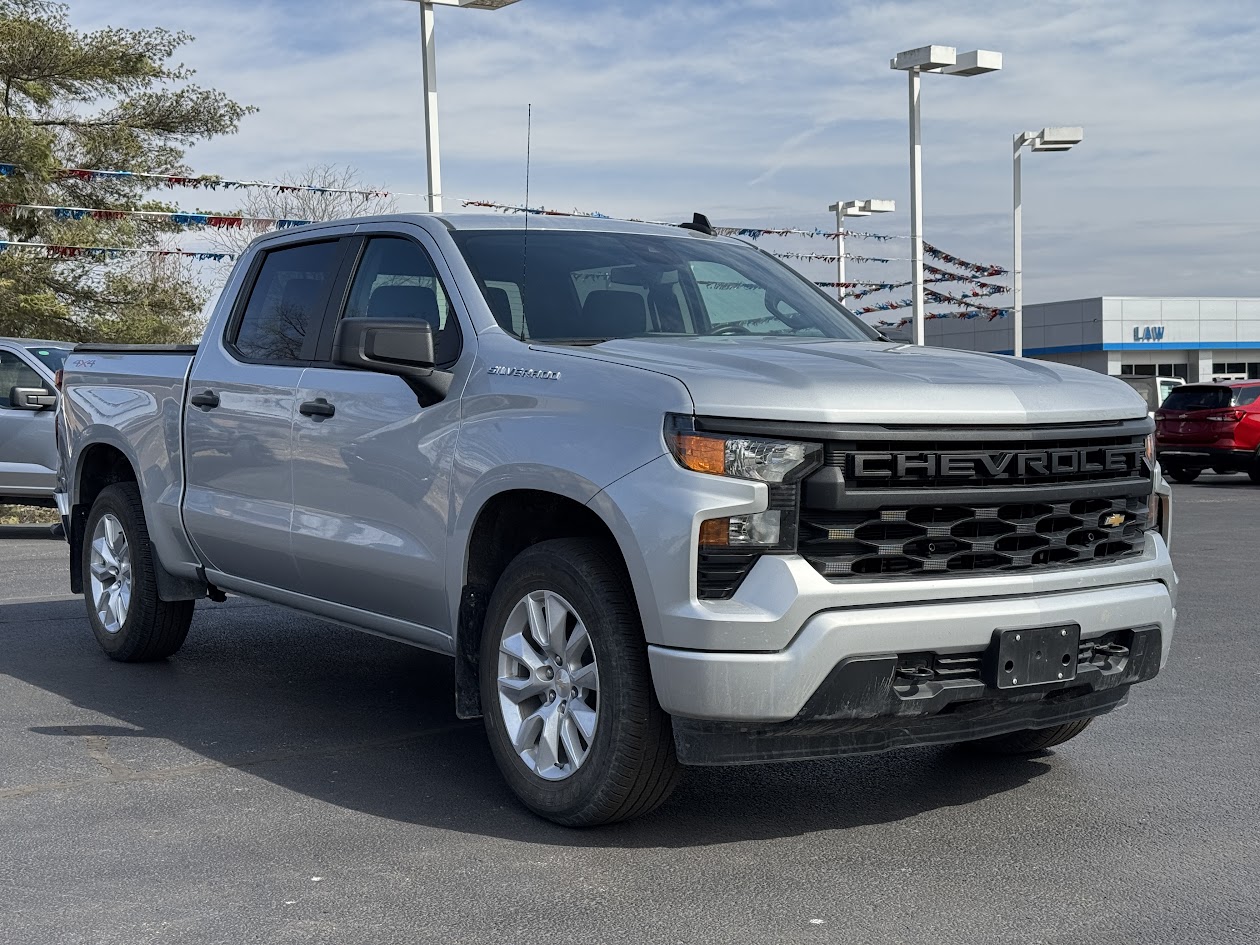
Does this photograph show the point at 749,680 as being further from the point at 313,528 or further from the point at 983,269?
the point at 983,269

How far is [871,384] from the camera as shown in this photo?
438 cm

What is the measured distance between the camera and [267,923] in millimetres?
3920

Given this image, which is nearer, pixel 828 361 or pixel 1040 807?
pixel 828 361

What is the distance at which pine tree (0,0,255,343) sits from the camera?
26797 millimetres

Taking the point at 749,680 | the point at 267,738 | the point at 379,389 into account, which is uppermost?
the point at 379,389

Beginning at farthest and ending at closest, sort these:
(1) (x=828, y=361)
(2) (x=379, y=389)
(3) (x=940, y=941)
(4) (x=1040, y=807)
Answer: (2) (x=379, y=389), (4) (x=1040, y=807), (1) (x=828, y=361), (3) (x=940, y=941)

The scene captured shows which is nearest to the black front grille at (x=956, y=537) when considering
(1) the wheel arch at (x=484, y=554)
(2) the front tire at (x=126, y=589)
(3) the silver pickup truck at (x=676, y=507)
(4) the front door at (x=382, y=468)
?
(3) the silver pickup truck at (x=676, y=507)

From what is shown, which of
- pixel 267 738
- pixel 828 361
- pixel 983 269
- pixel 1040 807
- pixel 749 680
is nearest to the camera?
pixel 749 680

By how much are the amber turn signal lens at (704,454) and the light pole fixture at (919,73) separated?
19.3 m

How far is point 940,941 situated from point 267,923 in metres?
1.66

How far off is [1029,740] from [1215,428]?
1886 centimetres

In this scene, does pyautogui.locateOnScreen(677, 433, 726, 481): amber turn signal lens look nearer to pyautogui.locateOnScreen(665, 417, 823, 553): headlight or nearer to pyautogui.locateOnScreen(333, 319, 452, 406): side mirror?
pyautogui.locateOnScreen(665, 417, 823, 553): headlight

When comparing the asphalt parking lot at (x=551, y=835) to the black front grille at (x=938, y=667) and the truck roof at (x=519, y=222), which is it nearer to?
the black front grille at (x=938, y=667)

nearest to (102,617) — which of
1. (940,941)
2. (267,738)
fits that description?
(267,738)
